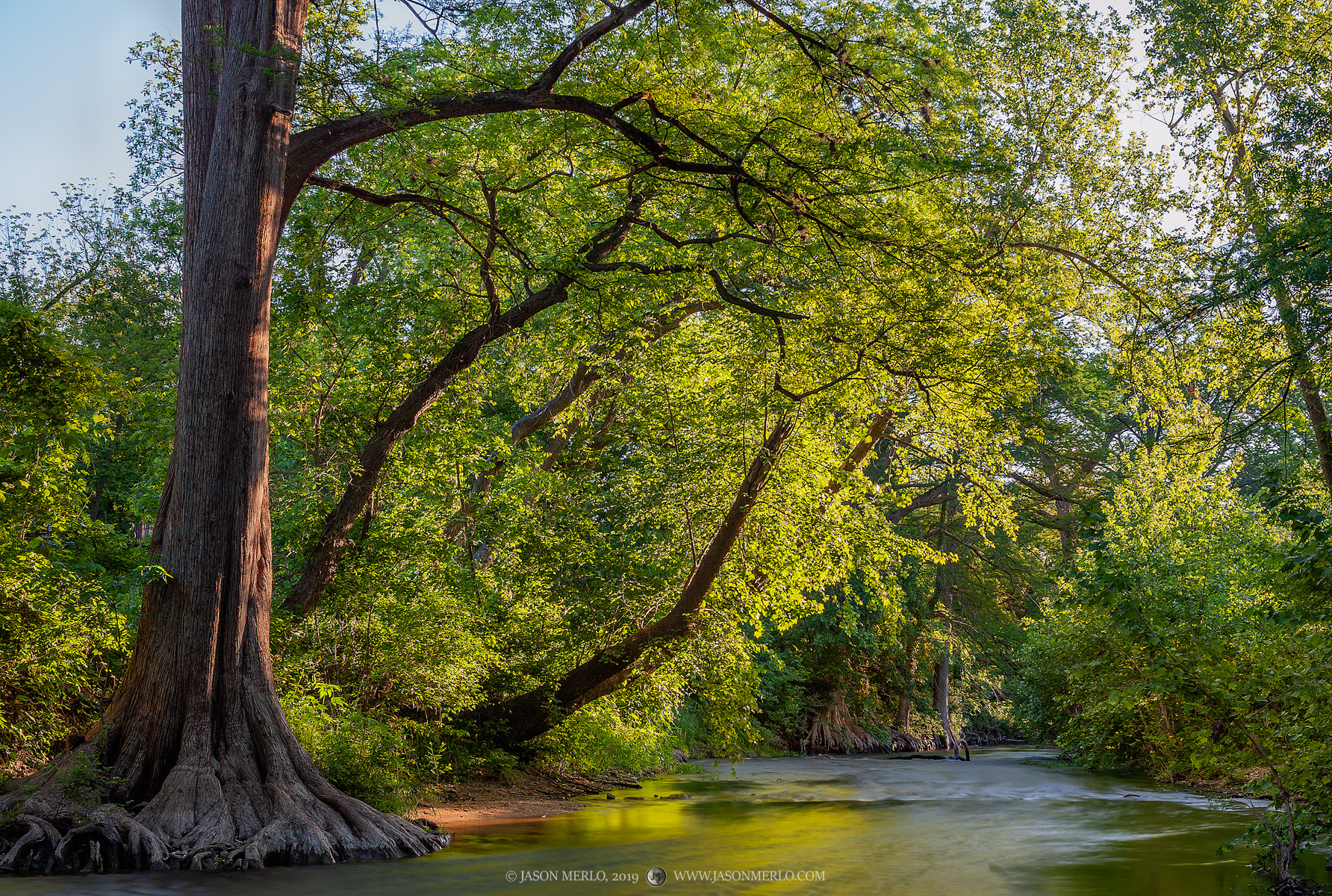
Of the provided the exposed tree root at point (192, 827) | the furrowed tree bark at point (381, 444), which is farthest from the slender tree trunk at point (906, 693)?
the exposed tree root at point (192, 827)

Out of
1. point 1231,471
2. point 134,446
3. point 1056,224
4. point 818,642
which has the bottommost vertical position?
point 818,642

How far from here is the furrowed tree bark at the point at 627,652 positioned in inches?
511

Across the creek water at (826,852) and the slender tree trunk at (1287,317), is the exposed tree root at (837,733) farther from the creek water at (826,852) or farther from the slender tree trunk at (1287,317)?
the slender tree trunk at (1287,317)

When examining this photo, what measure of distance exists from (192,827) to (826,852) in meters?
6.21

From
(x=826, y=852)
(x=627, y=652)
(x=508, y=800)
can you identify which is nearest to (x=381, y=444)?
(x=627, y=652)

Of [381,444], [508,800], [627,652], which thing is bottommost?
[508,800]

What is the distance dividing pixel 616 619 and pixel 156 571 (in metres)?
7.48

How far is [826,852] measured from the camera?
10.1 meters

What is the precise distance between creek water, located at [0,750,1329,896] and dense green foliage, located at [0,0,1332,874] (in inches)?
44.5

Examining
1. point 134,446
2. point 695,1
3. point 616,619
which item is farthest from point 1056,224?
point 134,446

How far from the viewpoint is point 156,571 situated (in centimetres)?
776

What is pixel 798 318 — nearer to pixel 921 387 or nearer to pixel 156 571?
pixel 921 387

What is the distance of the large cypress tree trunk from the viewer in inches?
276

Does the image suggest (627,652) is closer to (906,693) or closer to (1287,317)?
(1287,317)
